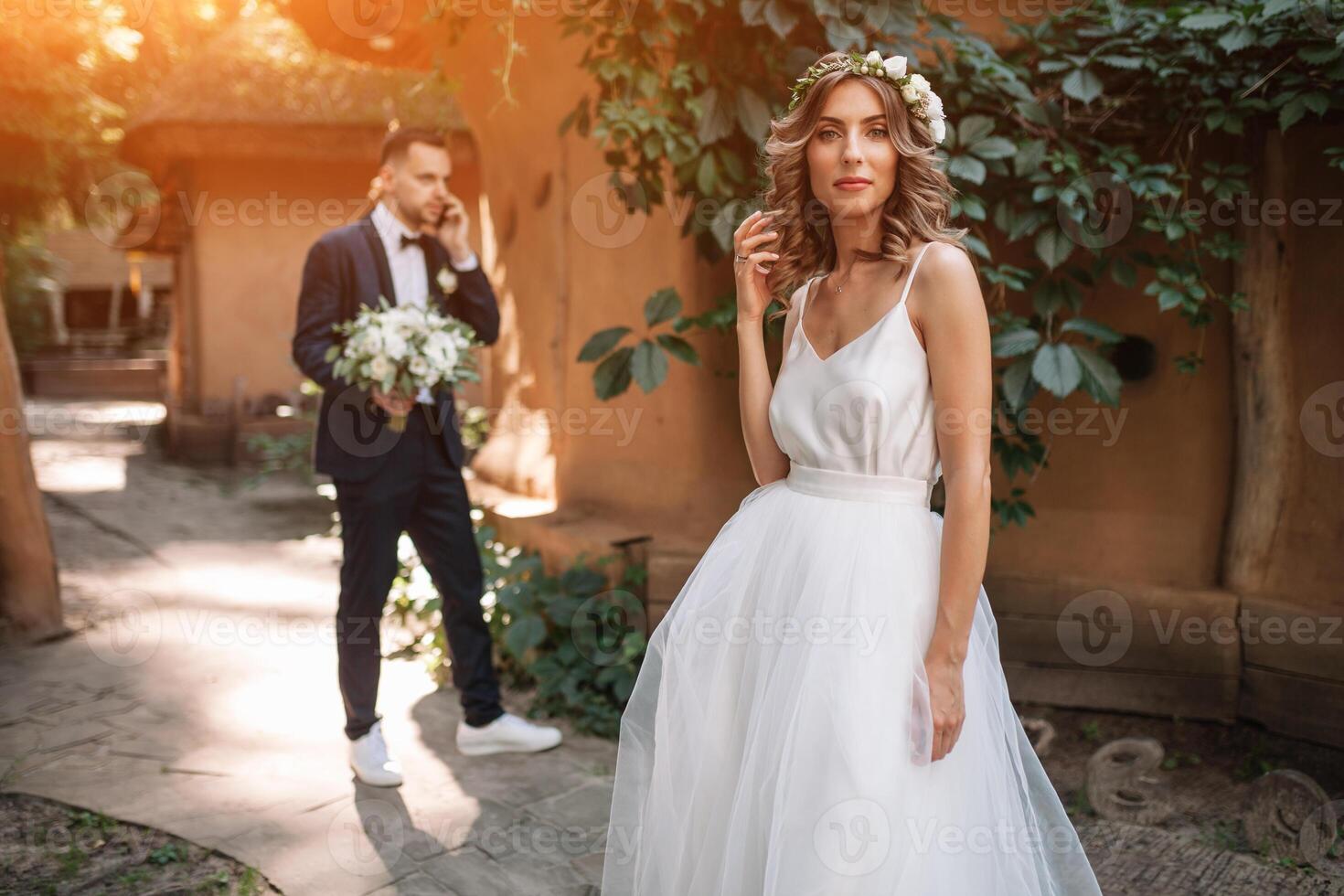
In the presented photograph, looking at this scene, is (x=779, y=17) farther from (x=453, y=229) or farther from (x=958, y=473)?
(x=958, y=473)

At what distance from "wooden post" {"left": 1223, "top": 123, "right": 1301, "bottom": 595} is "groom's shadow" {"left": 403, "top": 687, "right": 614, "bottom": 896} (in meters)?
2.42

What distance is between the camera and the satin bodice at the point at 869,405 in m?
1.89

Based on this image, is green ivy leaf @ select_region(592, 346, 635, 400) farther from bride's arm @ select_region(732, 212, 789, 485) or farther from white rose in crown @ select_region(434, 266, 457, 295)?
bride's arm @ select_region(732, 212, 789, 485)

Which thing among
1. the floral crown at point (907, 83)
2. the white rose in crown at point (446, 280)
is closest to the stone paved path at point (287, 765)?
the white rose in crown at point (446, 280)

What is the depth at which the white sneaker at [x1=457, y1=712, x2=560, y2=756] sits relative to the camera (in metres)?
3.74

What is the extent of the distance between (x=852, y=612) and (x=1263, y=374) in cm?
257

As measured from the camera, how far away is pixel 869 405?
191cm

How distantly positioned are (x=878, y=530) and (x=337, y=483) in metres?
2.16

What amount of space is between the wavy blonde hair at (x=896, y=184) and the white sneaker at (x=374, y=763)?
7.42ft

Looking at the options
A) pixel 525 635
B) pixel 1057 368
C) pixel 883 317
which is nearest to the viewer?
pixel 883 317

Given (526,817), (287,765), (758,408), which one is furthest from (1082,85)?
(287,765)

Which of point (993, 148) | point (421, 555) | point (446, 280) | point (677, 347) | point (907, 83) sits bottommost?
point (421, 555)

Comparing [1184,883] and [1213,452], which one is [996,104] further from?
[1184,883]

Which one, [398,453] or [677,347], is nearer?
[398,453]
